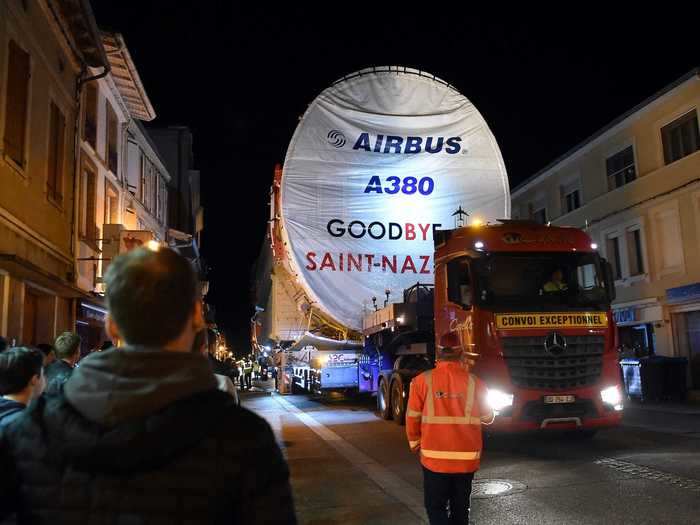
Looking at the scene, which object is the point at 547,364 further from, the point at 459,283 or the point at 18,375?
the point at 18,375

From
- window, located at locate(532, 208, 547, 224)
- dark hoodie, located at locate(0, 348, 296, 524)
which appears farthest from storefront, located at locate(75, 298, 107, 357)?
window, located at locate(532, 208, 547, 224)

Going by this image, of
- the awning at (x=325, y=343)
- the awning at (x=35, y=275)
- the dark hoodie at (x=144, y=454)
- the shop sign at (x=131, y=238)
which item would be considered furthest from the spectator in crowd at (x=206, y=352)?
the shop sign at (x=131, y=238)

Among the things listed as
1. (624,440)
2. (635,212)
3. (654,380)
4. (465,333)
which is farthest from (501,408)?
(635,212)

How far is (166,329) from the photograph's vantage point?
1.65 m

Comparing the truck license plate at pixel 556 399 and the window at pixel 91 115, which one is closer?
the truck license plate at pixel 556 399

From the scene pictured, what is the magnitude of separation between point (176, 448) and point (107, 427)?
0.18 metres

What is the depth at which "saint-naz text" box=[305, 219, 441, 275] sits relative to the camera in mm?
12344

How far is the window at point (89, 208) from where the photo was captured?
15.3 meters

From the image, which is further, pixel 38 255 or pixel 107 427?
pixel 38 255

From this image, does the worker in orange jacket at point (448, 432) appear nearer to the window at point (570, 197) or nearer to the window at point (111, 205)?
the window at point (111, 205)

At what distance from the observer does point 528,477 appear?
7676mm

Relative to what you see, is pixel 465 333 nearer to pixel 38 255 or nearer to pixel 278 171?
pixel 278 171

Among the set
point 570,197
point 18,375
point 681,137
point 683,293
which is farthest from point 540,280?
point 570,197

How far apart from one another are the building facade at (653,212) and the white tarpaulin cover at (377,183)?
8.82 meters
